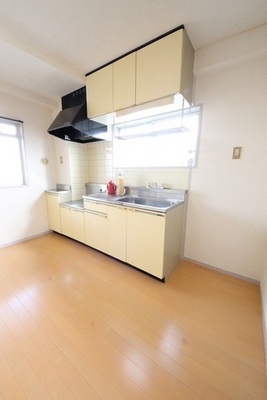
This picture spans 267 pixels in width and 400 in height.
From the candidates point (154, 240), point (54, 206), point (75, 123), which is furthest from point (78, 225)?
point (75, 123)

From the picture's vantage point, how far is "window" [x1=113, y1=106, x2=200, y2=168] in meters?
2.05

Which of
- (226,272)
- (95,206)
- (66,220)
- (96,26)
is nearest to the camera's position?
(96,26)

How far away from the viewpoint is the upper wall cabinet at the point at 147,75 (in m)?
1.52

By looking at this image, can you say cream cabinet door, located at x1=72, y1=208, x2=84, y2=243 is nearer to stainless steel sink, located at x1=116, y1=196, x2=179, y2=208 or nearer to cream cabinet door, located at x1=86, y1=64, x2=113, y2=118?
stainless steel sink, located at x1=116, y1=196, x2=179, y2=208

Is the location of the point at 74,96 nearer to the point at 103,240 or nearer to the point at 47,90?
the point at 47,90

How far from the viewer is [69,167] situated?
2992 mm

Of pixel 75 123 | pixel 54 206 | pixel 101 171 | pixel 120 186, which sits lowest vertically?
pixel 54 206

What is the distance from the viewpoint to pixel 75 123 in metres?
2.16

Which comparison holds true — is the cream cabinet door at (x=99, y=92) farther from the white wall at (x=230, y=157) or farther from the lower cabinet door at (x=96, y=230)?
the lower cabinet door at (x=96, y=230)

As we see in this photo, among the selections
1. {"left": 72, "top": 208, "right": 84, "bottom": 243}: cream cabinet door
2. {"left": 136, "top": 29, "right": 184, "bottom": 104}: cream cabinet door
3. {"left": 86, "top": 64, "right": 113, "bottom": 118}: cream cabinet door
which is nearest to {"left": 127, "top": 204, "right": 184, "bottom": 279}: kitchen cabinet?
{"left": 72, "top": 208, "right": 84, "bottom": 243}: cream cabinet door

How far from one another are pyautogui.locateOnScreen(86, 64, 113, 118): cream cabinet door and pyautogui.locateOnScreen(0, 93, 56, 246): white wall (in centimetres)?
125

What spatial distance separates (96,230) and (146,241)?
86 centimetres

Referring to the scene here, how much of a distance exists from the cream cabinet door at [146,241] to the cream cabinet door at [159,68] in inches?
49.3

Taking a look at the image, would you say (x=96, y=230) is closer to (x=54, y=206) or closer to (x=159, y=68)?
(x=54, y=206)
